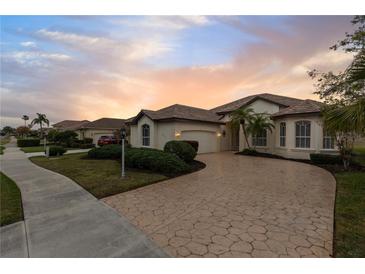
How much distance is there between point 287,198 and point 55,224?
6.35 meters

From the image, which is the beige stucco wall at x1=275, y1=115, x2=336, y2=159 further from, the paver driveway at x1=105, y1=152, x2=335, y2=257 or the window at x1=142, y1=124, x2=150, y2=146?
the window at x1=142, y1=124, x2=150, y2=146

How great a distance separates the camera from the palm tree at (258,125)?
16266 mm

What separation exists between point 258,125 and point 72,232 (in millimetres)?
15598

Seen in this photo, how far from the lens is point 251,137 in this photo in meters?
18.9

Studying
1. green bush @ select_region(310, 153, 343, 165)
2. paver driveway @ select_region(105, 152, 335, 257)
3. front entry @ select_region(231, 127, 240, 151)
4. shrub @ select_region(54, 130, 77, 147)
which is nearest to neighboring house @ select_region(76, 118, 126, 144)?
shrub @ select_region(54, 130, 77, 147)

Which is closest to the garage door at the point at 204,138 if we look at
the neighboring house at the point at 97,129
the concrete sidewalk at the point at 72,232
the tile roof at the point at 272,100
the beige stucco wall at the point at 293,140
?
the tile roof at the point at 272,100

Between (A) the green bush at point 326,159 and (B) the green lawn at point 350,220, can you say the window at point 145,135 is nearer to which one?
(A) the green bush at point 326,159

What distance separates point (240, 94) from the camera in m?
26.3

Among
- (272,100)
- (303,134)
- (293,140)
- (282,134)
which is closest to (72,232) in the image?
(293,140)
